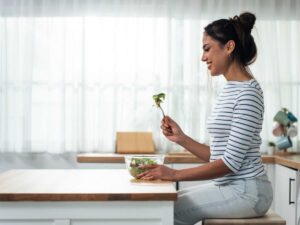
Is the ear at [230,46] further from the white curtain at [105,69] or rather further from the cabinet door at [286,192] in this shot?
the white curtain at [105,69]

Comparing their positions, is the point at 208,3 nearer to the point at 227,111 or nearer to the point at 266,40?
the point at 266,40

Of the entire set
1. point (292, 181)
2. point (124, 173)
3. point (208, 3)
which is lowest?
point (292, 181)

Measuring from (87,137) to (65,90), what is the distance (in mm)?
419

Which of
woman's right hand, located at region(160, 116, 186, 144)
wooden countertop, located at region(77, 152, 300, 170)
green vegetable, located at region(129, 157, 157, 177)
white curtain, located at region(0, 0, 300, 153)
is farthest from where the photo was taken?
white curtain, located at region(0, 0, 300, 153)

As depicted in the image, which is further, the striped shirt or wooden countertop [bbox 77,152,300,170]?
wooden countertop [bbox 77,152,300,170]

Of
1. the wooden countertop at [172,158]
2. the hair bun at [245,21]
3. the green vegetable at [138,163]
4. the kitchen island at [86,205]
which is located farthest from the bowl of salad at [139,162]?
the wooden countertop at [172,158]

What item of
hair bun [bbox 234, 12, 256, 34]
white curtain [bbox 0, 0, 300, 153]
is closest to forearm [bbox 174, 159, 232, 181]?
hair bun [bbox 234, 12, 256, 34]

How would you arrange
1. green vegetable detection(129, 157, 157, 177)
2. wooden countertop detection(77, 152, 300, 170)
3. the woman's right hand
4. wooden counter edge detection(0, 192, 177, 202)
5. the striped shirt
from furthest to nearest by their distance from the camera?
1. wooden countertop detection(77, 152, 300, 170)
2. the woman's right hand
3. green vegetable detection(129, 157, 157, 177)
4. the striped shirt
5. wooden counter edge detection(0, 192, 177, 202)

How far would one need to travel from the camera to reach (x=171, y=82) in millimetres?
3412

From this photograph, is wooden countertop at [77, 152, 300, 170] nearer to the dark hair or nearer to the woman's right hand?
the woman's right hand

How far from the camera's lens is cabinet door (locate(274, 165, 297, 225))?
275 centimetres

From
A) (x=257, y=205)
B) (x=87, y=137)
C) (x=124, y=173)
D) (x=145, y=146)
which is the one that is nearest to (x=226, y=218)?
(x=257, y=205)

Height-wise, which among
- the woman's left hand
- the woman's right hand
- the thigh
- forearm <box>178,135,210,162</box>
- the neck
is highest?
the neck

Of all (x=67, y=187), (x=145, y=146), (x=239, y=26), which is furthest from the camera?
(x=145, y=146)
